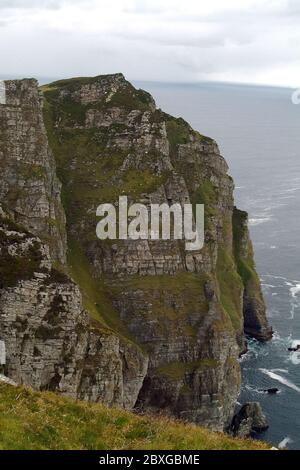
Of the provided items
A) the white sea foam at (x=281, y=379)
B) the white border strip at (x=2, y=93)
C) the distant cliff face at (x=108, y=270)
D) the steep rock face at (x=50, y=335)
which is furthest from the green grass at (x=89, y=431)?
the white sea foam at (x=281, y=379)

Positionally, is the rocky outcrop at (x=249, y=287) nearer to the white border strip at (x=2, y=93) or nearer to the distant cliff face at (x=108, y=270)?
the distant cliff face at (x=108, y=270)

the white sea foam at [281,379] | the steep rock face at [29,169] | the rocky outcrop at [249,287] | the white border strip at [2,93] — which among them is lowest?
the white sea foam at [281,379]

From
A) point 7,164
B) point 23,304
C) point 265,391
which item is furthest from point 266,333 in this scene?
point 23,304

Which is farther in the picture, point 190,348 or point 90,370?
point 190,348

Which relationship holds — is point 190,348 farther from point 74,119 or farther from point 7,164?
point 74,119

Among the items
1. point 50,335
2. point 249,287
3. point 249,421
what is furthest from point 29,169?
point 249,287
